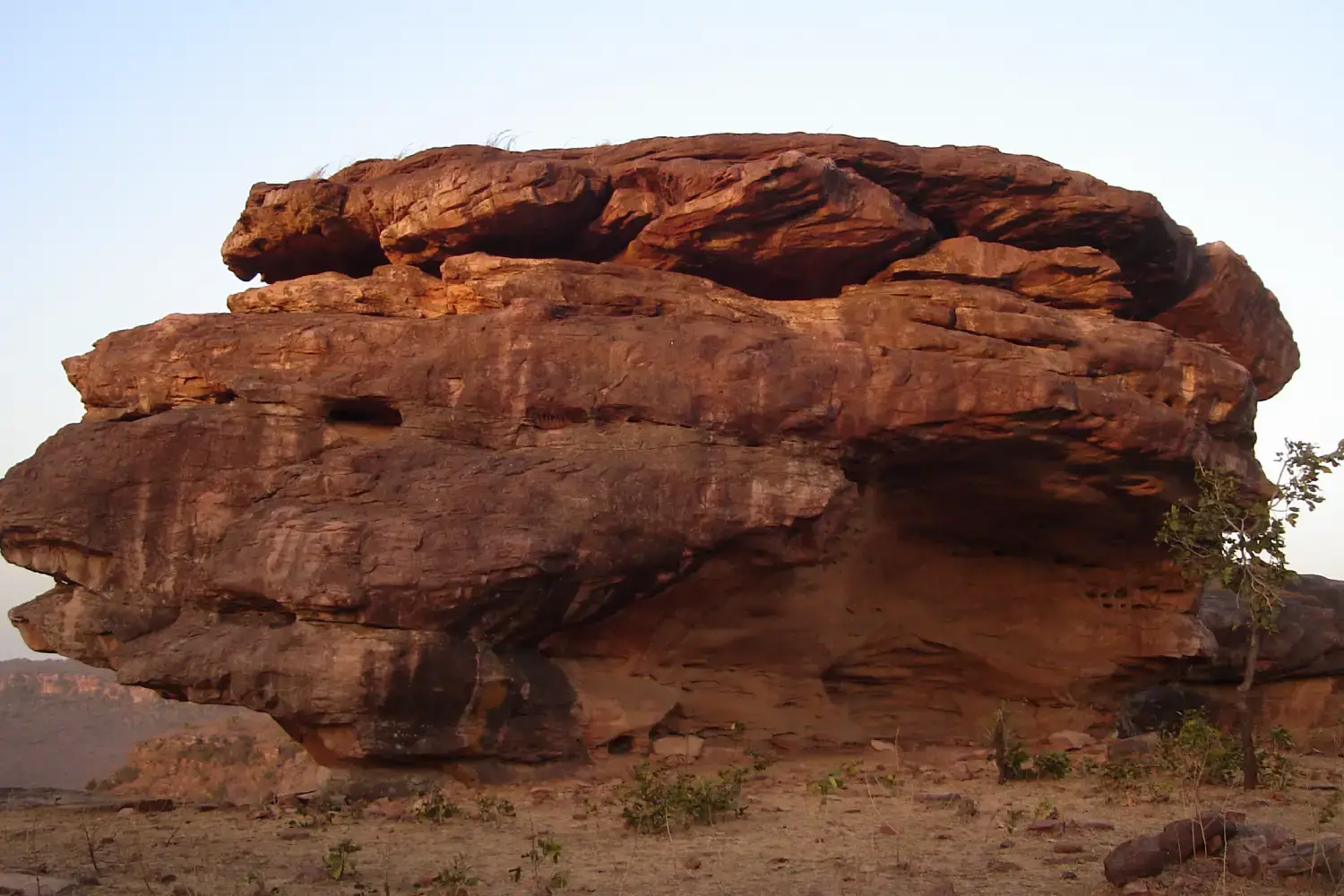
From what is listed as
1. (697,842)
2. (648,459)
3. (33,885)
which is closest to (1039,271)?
(648,459)

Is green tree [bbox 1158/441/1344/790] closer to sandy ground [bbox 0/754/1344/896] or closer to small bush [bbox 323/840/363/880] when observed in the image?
sandy ground [bbox 0/754/1344/896]

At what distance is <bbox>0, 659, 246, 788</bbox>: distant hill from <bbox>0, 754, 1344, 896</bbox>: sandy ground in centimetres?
3179

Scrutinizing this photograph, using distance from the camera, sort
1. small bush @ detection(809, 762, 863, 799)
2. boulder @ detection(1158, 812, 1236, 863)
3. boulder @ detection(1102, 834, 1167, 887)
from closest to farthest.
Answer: boulder @ detection(1102, 834, 1167, 887) < boulder @ detection(1158, 812, 1236, 863) < small bush @ detection(809, 762, 863, 799)

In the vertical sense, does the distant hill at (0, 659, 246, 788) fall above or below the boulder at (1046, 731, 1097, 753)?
below

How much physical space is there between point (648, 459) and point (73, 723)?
53.7 metres

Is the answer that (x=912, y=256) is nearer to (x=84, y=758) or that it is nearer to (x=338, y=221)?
(x=338, y=221)

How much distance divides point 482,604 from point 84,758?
43165mm

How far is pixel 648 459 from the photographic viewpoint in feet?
47.1

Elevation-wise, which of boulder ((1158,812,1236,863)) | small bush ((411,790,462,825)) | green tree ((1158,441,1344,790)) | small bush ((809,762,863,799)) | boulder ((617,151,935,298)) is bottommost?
small bush ((411,790,462,825))

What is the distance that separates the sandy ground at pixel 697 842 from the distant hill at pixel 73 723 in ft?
104

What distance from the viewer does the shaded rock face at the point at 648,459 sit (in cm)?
1348

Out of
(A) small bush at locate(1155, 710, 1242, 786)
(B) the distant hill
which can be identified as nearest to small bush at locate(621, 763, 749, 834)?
(A) small bush at locate(1155, 710, 1242, 786)

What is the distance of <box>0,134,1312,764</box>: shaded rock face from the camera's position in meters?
13.5

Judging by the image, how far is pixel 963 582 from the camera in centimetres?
1803
